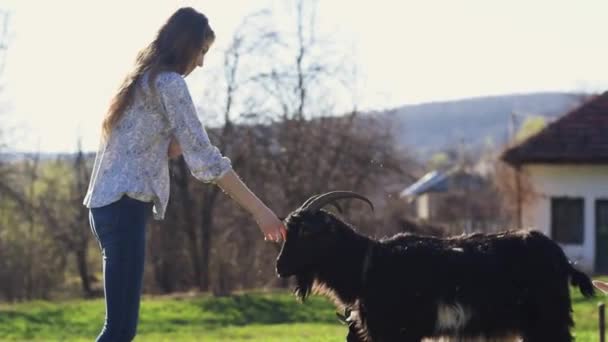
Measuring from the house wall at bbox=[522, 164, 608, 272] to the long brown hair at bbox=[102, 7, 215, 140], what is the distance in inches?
1220

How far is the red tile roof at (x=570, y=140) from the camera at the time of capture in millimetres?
35750

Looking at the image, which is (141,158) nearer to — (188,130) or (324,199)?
(188,130)

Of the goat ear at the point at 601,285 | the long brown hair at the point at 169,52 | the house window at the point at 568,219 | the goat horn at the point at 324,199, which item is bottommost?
the house window at the point at 568,219

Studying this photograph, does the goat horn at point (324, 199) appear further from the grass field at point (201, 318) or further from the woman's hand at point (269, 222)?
the grass field at point (201, 318)

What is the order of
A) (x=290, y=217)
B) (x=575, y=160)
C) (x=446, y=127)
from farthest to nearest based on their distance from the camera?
1. (x=446, y=127)
2. (x=575, y=160)
3. (x=290, y=217)

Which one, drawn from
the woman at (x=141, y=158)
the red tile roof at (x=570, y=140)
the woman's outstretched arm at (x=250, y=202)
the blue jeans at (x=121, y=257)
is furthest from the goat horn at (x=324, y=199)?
the red tile roof at (x=570, y=140)

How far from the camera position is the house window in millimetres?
37062

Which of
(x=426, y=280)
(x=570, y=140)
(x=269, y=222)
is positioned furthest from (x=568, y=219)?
(x=269, y=222)

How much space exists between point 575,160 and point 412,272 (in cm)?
2877

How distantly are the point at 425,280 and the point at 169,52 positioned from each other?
2.74 m

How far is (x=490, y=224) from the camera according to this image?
50.2m

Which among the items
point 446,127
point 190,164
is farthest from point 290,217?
point 446,127

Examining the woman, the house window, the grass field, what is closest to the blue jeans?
the woman

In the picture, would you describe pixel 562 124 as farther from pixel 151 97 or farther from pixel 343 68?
pixel 151 97
